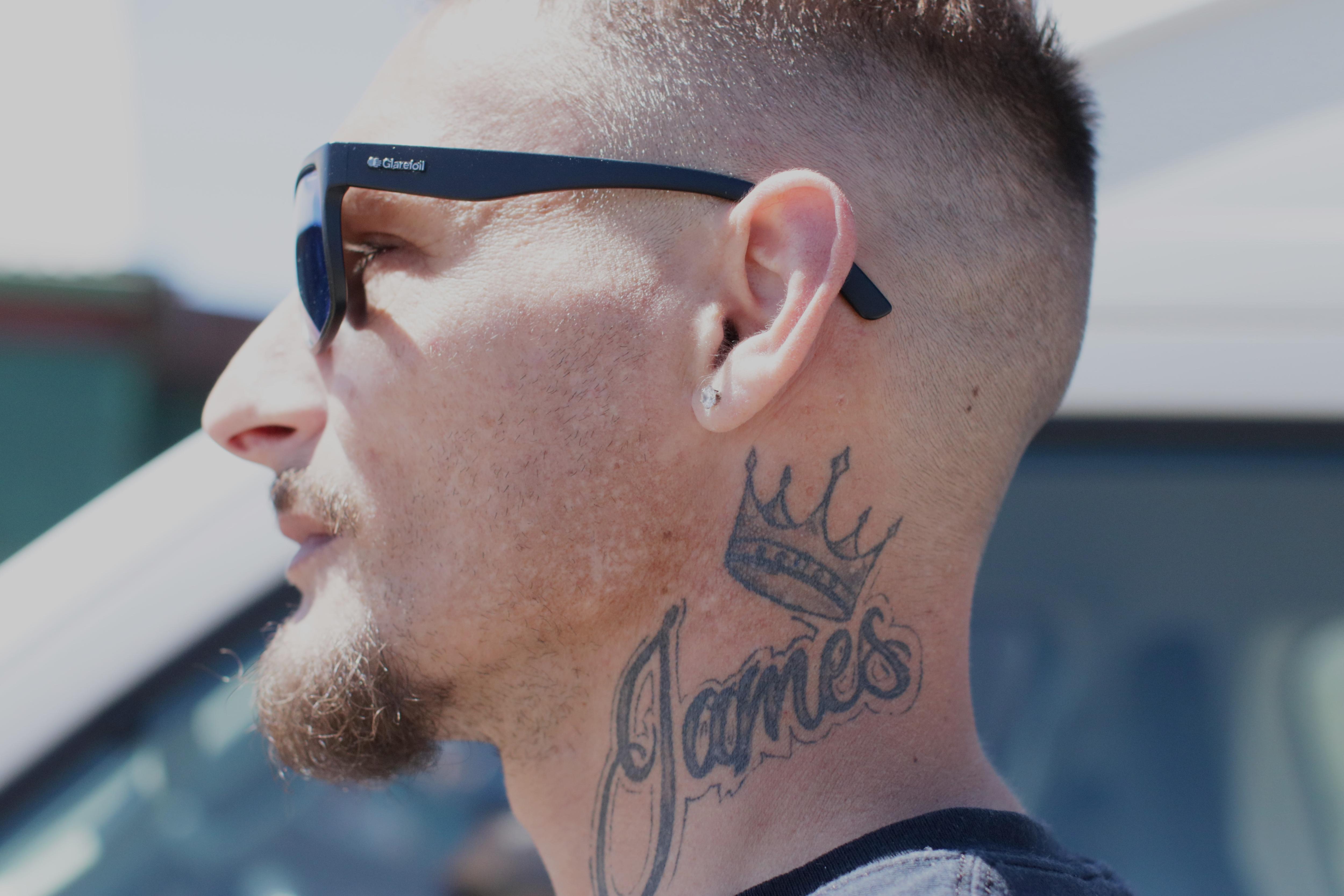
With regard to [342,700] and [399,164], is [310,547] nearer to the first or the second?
[342,700]

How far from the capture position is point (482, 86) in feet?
5.33

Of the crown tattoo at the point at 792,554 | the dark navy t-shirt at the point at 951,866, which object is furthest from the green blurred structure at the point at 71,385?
the dark navy t-shirt at the point at 951,866

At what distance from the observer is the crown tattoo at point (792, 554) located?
151 cm

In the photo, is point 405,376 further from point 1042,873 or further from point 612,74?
point 1042,873

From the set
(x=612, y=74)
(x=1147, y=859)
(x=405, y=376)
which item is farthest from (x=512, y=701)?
(x=1147, y=859)

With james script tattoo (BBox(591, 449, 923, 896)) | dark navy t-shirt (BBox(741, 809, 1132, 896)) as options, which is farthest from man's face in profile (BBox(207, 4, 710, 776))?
dark navy t-shirt (BBox(741, 809, 1132, 896))

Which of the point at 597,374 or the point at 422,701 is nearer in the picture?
the point at 597,374

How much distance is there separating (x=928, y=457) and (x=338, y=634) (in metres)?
0.93

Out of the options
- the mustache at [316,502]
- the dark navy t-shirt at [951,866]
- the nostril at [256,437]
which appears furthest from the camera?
the nostril at [256,437]

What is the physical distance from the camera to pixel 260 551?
7.04ft

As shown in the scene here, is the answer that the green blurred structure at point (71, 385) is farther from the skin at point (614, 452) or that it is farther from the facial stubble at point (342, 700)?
the skin at point (614, 452)

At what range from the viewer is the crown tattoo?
1514mm

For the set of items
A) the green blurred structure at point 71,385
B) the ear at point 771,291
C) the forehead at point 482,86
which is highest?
the forehead at point 482,86

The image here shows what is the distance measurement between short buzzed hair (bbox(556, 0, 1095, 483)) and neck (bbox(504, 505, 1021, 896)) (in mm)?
334
